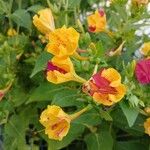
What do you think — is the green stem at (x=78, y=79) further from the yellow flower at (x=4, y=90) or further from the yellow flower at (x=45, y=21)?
the yellow flower at (x=4, y=90)

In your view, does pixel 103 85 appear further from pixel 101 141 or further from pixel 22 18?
pixel 22 18

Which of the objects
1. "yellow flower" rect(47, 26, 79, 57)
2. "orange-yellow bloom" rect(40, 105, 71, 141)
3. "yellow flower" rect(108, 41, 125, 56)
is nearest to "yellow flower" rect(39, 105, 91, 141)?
"orange-yellow bloom" rect(40, 105, 71, 141)

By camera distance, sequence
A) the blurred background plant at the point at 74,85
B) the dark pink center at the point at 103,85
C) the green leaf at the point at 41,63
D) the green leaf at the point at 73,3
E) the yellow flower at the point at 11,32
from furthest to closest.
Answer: the yellow flower at the point at 11,32
the green leaf at the point at 73,3
the green leaf at the point at 41,63
the blurred background plant at the point at 74,85
the dark pink center at the point at 103,85

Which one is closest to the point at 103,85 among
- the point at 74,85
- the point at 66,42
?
the point at 66,42

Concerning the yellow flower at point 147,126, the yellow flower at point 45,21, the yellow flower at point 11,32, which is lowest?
the yellow flower at point 147,126

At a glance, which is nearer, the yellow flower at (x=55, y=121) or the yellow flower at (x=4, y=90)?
the yellow flower at (x=55, y=121)

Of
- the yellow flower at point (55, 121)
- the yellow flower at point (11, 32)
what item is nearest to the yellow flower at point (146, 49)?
the yellow flower at point (55, 121)

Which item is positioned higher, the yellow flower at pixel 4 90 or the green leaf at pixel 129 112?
the green leaf at pixel 129 112

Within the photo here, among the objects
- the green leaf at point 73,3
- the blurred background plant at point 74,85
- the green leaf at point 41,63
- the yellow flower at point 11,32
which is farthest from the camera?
the yellow flower at point 11,32

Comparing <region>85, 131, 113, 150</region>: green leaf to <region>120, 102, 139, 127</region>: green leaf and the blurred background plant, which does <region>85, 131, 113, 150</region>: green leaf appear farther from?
<region>120, 102, 139, 127</region>: green leaf
